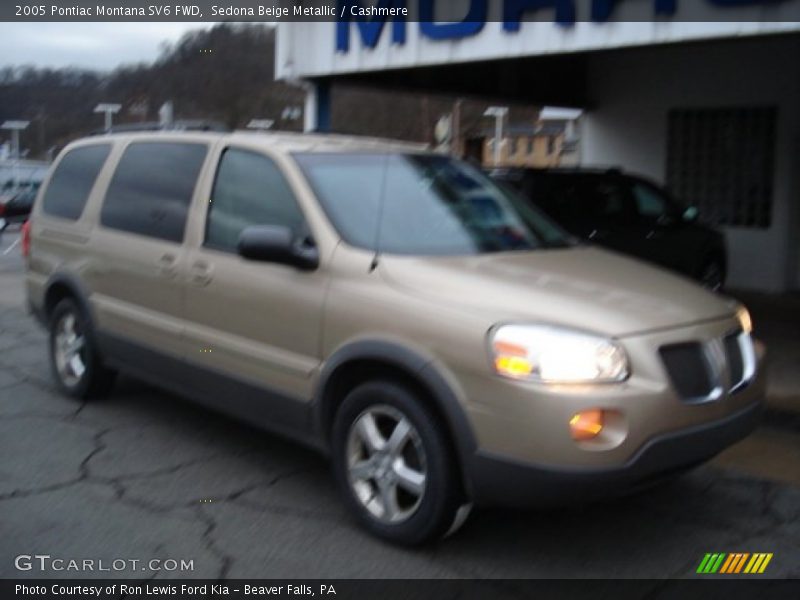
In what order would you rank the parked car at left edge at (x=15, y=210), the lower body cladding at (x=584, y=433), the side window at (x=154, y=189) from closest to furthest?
the lower body cladding at (x=584, y=433)
the side window at (x=154, y=189)
the parked car at left edge at (x=15, y=210)

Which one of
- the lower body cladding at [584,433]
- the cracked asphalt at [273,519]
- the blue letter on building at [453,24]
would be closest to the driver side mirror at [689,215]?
the blue letter on building at [453,24]

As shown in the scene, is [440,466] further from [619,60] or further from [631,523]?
[619,60]

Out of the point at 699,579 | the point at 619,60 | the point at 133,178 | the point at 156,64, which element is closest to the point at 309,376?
the point at 699,579

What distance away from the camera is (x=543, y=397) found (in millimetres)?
3422

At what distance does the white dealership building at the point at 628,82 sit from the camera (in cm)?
779

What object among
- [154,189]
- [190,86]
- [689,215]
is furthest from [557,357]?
[190,86]

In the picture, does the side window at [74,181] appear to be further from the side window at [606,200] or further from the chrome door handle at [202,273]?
the side window at [606,200]

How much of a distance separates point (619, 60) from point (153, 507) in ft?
35.0

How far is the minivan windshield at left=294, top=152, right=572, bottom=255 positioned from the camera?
440 centimetres

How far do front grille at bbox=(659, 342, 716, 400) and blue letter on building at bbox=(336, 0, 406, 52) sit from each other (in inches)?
229

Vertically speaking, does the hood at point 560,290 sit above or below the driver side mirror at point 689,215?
below

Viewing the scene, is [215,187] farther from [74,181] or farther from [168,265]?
[74,181]

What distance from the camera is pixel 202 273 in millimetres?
4883

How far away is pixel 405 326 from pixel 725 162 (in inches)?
382
